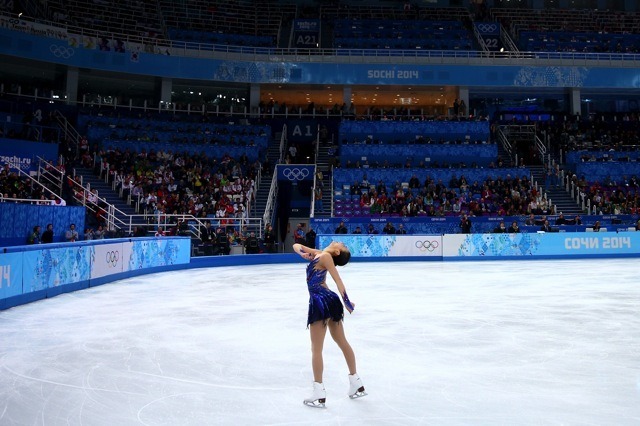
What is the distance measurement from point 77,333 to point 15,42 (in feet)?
97.5

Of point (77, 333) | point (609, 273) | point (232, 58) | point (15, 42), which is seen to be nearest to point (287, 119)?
point (232, 58)

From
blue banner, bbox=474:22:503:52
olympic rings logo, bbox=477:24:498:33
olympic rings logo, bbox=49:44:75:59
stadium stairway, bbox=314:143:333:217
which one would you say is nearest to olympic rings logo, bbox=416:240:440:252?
stadium stairway, bbox=314:143:333:217

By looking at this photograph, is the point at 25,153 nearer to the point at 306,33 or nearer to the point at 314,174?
the point at 314,174

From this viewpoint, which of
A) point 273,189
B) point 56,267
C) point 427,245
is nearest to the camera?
point 56,267

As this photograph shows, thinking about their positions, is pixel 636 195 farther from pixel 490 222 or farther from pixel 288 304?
pixel 288 304

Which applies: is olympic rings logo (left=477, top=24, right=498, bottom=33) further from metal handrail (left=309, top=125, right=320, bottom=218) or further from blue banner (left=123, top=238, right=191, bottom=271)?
blue banner (left=123, top=238, right=191, bottom=271)

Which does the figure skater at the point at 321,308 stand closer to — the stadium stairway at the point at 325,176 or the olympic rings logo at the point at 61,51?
the stadium stairway at the point at 325,176

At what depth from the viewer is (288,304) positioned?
11695mm

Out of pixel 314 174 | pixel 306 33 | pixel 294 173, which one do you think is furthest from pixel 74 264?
pixel 306 33

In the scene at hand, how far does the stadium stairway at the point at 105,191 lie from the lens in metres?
25.5

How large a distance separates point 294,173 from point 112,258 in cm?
1707

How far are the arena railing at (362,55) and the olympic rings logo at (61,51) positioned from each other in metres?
1.83

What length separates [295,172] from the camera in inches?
1249

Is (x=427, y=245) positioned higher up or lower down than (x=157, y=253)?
higher up
